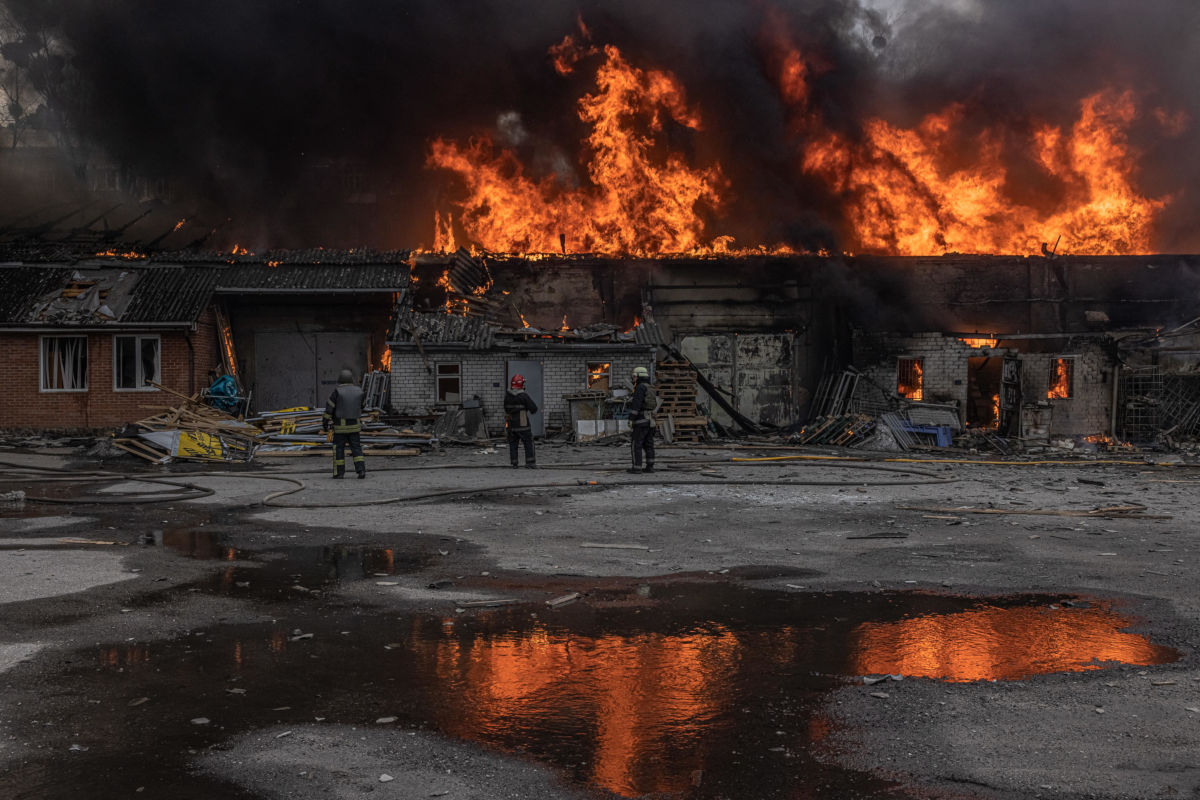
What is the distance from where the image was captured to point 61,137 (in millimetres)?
39438

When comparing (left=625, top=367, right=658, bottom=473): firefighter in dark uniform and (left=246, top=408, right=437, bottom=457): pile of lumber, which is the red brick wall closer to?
(left=246, top=408, right=437, bottom=457): pile of lumber

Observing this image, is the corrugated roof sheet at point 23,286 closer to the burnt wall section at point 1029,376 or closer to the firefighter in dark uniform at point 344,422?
the firefighter in dark uniform at point 344,422

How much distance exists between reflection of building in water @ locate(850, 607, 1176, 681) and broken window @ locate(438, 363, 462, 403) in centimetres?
1775

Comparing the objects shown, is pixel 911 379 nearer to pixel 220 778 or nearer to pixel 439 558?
pixel 439 558

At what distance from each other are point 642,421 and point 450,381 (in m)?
9.32

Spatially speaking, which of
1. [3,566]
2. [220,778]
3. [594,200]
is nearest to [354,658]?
[220,778]

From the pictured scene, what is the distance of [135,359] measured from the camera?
22656 mm

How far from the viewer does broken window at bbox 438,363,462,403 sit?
22891 millimetres

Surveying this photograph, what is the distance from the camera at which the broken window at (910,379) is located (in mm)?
24594

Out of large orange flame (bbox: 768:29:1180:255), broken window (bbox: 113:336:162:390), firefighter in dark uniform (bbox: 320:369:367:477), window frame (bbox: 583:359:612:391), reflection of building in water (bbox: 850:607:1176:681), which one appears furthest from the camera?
large orange flame (bbox: 768:29:1180:255)

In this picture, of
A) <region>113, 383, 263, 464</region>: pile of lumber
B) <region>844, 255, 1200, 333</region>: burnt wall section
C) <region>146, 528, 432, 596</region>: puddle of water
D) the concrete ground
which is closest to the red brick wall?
<region>113, 383, 263, 464</region>: pile of lumber

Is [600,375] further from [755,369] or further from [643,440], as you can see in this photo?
[643,440]

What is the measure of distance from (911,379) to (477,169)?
14896mm

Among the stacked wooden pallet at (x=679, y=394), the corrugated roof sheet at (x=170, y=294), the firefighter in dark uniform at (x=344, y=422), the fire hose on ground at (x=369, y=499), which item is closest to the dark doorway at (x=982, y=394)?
the stacked wooden pallet at (x=679, y=394)
